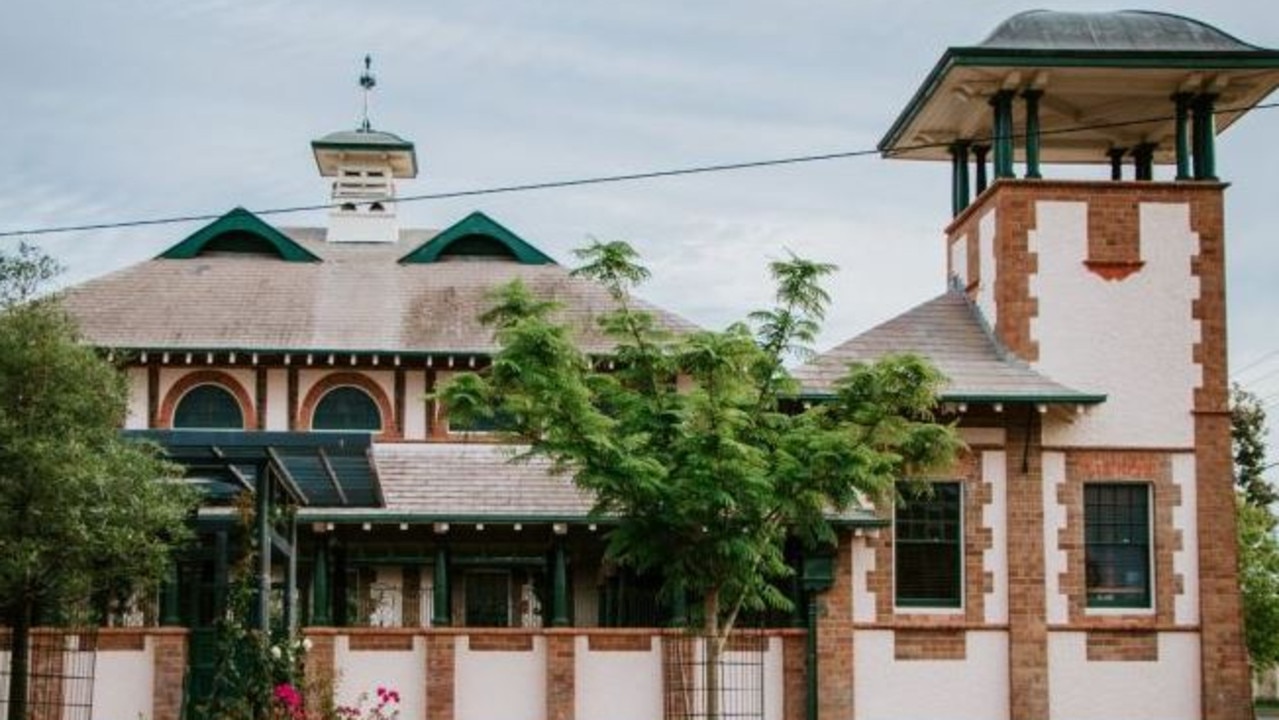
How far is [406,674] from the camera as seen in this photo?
92.4 ft

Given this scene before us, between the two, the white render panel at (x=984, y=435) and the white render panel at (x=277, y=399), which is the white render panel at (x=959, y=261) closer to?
the white render panel at (x=984, y=435)

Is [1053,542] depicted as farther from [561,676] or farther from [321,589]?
[321,589]

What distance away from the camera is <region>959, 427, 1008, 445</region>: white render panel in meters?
28.9

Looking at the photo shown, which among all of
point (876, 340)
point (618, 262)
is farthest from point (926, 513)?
point (618, 262)

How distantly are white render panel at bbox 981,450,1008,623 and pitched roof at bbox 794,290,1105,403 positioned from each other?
0.98 m

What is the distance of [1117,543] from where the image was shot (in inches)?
1144

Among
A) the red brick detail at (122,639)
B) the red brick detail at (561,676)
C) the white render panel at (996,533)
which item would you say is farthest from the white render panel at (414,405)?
the white render panel at (996,533)

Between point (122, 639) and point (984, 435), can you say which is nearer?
point (122, 639)

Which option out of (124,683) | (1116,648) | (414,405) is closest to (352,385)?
(414,405)

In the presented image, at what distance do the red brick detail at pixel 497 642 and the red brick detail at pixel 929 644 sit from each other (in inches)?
194

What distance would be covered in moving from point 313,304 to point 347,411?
2.15 meters

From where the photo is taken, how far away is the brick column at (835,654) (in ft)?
92.5

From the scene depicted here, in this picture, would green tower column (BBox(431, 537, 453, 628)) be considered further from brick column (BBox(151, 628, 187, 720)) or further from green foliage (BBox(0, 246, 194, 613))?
green foliage (BBox(0, 246, 194, 613))

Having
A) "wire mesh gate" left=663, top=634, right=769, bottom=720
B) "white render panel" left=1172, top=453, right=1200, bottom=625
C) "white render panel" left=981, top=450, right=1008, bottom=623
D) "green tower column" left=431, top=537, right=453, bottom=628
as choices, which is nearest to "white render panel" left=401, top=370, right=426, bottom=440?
"green tower column" left=431, top=537, right=453, bottom=628
